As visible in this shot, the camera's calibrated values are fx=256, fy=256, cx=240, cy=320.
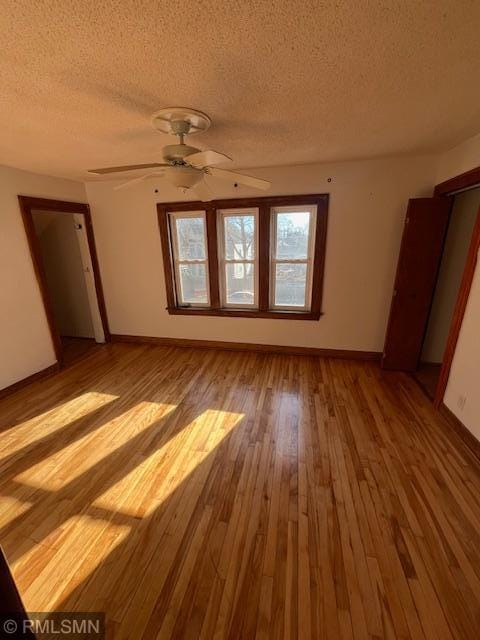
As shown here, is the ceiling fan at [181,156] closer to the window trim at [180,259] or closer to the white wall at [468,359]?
the window trim at [180,259]

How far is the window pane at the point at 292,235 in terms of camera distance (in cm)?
315

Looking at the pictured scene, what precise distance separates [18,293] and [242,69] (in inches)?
122

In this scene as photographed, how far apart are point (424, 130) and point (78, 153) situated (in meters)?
2.96

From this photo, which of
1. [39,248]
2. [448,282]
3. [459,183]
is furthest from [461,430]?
[39,248]

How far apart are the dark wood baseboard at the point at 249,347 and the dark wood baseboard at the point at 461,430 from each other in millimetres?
1043

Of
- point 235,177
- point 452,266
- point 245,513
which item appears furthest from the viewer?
point 452,266

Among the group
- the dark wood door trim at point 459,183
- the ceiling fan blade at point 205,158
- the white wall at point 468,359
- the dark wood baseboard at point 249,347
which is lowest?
the dark wood baseboard at point 249,347

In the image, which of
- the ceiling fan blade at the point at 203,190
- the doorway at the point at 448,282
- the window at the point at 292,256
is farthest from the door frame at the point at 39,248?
the doorway at the point at 448,282

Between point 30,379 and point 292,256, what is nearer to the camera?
point 30,379

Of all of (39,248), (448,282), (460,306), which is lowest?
(460,306)

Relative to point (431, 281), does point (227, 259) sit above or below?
above

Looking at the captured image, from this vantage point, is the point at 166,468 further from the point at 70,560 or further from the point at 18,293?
the point at 18,293

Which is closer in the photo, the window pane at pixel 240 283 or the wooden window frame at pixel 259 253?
the wooden window frame at pixel 259 253

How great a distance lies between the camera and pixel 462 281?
86.4 inches
